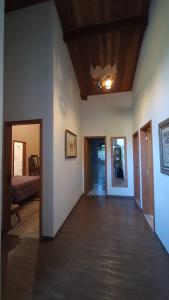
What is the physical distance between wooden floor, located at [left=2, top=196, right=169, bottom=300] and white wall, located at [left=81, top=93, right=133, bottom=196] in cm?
210

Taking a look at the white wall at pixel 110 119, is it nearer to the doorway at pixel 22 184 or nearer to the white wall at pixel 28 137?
the doorway at pixel 22 184

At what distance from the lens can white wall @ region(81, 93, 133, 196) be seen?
203 inches

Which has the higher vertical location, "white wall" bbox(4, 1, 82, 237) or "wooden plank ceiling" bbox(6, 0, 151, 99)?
"wooden plank ceiling" bbox(6, 0, 151, 99)

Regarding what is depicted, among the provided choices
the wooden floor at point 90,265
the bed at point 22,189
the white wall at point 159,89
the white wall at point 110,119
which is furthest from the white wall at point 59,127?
the white wall at point 110,119

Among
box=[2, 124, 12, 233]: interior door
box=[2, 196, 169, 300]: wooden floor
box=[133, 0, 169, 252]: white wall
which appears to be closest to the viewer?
box=[2, 196, 169, 300]: wooden floor

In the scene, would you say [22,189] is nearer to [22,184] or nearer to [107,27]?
[22,184]

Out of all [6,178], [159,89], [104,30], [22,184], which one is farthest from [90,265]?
[104,30]

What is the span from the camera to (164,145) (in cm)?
226

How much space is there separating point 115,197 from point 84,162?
5.04 feet

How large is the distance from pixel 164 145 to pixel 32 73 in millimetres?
2461

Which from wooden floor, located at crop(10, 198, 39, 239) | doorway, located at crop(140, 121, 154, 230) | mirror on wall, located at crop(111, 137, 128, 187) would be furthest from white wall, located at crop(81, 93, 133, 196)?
wooden floor, located at crop(10, 198, 39, 239)

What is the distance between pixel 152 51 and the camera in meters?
2.73

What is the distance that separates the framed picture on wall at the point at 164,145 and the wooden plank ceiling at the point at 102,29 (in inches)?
90.8

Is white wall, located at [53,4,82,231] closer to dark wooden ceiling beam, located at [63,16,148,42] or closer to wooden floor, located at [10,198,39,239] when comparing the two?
dark wooden ceiling beam, located at [63,16,148,42]
